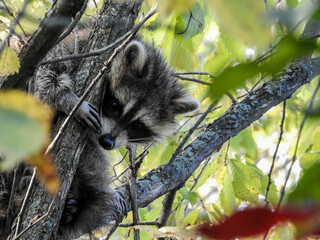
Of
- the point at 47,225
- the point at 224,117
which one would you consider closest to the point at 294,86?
the point at 224,117

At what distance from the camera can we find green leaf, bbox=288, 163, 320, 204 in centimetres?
67

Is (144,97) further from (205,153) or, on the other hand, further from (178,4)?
(178,4)

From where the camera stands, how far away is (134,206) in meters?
2.54

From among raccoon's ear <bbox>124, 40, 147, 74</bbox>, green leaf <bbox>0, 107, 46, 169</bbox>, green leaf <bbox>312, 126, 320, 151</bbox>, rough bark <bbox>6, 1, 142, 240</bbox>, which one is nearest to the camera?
green leaf <bbox>0, 107, 46, 169</bbox>

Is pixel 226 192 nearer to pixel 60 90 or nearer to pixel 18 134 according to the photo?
pixel 60 90

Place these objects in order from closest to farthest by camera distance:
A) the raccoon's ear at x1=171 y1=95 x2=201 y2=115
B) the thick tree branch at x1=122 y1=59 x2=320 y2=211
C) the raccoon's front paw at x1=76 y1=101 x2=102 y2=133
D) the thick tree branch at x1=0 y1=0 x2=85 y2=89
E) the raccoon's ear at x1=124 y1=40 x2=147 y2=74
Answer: the thick tree branch at x1=0 y1=0 x2=85 y2=89
the raccoon's front paw at x1=76 y1=101 x2=102 y2=133
the thick tree branch at x1=122 y1=59 x2=320 y2=211
the raccoon's ear at x1=124 y1=40 x2=147 y2=74
the raccoon's ear at x1=171 y1=95 x2=201 y2=115

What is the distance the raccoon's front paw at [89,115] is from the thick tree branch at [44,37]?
0.70 m

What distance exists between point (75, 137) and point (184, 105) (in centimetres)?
182

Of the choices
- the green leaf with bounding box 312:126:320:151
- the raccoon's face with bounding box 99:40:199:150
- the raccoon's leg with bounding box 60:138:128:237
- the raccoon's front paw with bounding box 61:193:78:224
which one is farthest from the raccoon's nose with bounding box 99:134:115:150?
the green leaf with bounding box 312:126:320:151

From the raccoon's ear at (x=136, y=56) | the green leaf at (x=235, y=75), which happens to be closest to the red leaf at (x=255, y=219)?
the green leaf at (x=235, y=75)

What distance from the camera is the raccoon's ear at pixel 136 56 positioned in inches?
142

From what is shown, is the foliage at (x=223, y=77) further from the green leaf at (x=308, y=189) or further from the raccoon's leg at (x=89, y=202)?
the raccoon's leg at (x=89, y=202)

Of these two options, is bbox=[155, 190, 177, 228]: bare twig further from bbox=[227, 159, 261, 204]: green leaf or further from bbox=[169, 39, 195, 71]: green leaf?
bbox=[169, 39, 195, 71]: green leaf

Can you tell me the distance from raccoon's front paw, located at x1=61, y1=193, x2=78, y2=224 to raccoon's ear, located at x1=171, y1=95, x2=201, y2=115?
1480 millimetres
